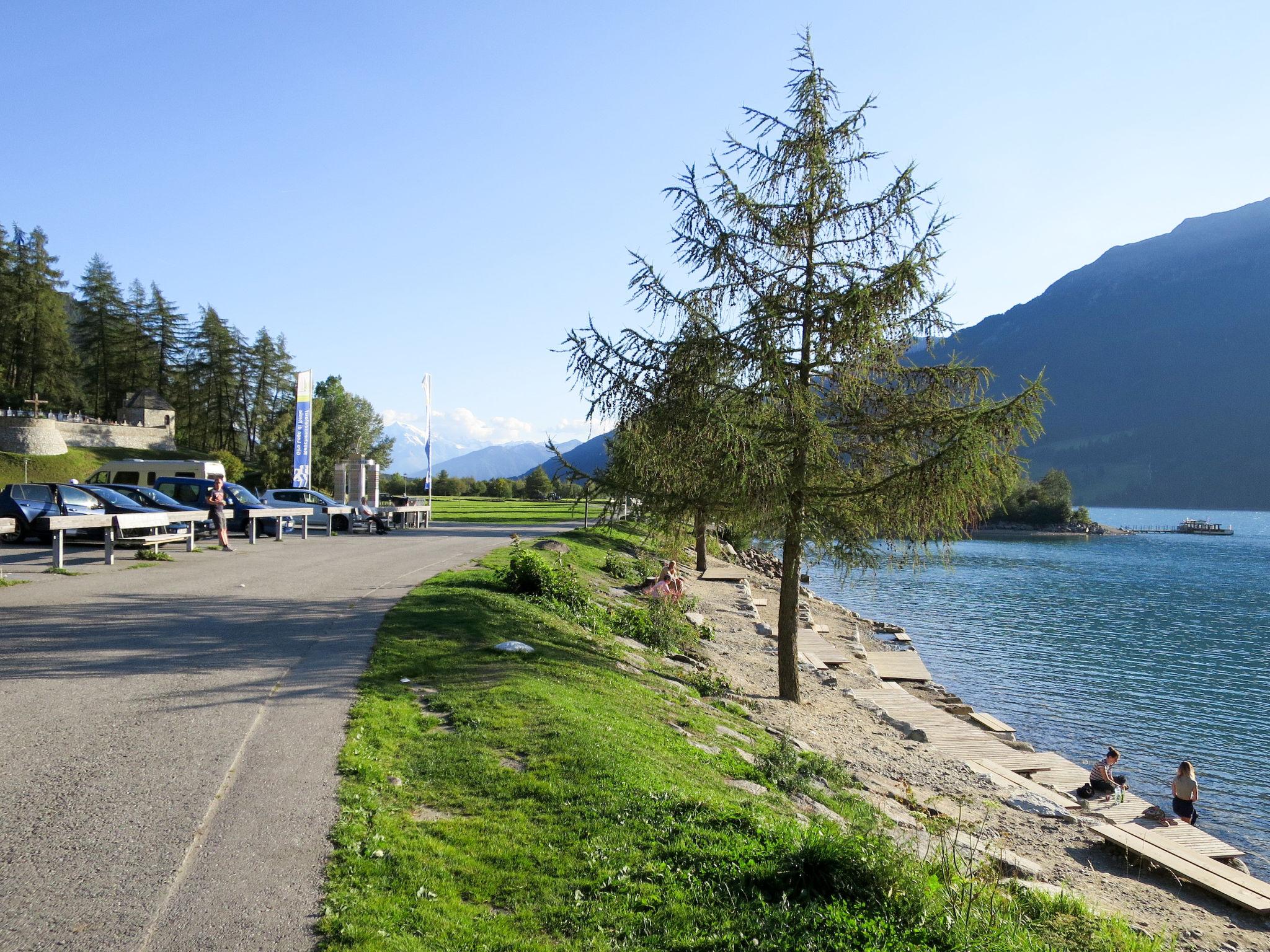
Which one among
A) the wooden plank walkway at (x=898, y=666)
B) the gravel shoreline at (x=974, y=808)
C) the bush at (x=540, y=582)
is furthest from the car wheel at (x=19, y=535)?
the wooden plank walkway at (x=898, y=666)

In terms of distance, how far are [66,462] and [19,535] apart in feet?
172

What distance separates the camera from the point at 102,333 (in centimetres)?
9362

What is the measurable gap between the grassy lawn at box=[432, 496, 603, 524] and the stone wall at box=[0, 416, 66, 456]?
30434mm

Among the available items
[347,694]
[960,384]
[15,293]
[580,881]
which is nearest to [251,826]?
[580,881]

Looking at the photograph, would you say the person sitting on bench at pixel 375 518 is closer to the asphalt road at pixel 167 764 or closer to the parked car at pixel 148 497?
the parked car at pixel 148 497

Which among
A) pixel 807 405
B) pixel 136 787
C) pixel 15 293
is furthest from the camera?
pixel 15 293

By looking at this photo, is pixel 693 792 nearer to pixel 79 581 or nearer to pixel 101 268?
pixel 79 581

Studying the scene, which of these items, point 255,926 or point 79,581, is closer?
point 255,926

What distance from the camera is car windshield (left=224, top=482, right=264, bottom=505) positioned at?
27.2m

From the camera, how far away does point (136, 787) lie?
18.0ft

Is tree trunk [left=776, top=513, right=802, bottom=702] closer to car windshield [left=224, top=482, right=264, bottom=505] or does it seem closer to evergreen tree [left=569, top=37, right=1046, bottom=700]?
evergreen tree [left=569, top=37, right=1046, bottom=700]

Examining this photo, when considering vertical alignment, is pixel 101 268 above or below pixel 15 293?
above

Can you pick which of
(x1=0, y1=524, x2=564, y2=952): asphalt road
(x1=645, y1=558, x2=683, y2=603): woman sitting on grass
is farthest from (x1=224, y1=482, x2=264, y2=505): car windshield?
(x1=645, y1=558, x2=683, y2=603): woman sitting on grass

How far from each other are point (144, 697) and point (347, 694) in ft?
5.85
